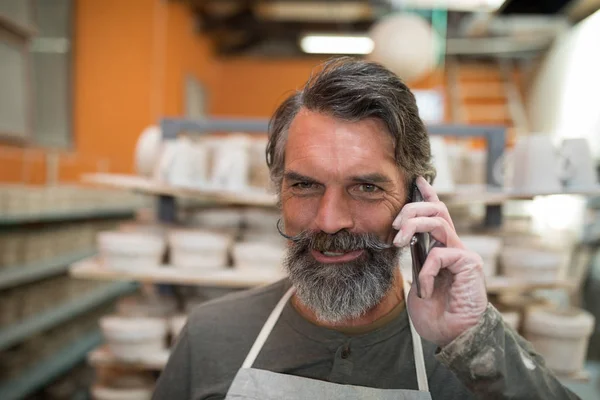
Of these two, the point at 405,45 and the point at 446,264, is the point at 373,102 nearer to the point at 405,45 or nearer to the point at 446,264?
the point at 446,264

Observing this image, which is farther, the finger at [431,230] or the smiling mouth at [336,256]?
the smiling mouth at [336,256]

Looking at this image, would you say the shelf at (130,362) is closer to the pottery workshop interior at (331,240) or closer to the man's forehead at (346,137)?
the pottery workshop interior at (331,240)

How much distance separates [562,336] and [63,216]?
3.07m

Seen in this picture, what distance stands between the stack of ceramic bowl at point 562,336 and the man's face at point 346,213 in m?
1.34

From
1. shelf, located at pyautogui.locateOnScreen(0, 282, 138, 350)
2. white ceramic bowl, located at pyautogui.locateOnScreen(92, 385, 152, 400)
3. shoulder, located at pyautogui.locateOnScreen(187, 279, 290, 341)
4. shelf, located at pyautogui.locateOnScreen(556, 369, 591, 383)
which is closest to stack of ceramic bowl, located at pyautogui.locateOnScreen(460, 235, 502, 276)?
shelf, located at pyautogui.locateOnScreen(556, 369, 591, 383)

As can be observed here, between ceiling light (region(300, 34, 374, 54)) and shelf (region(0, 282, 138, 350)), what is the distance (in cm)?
514

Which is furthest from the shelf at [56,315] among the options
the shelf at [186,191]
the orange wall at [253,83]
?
the orange wall at [253,83]

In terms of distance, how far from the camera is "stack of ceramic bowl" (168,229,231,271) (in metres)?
2.33

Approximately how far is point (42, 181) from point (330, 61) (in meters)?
5.28

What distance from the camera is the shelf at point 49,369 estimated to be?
2967 millimetres

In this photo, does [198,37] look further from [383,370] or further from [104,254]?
[383,370]

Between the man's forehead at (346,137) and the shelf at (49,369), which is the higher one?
the man's forehead at (346,137)

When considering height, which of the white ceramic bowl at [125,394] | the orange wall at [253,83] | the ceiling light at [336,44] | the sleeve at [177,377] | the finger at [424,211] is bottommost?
the white ceramic bowl at [125,394]

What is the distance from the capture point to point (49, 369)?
342 cm
